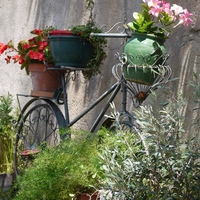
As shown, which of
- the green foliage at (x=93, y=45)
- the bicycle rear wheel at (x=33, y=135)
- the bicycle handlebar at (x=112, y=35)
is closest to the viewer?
the bicycle handlebar at (x=112, y=35)

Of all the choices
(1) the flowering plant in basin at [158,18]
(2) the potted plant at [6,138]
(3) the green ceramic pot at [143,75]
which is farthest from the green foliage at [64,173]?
(2) the potted plant at [6,138]

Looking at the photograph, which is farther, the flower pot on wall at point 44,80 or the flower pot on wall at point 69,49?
the flower pot on wall at point 44,80

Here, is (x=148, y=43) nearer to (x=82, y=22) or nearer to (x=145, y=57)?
(x=145, y=57)

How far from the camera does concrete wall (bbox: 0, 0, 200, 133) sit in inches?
154

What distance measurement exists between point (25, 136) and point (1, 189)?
0.53 m

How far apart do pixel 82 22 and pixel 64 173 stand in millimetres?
1907

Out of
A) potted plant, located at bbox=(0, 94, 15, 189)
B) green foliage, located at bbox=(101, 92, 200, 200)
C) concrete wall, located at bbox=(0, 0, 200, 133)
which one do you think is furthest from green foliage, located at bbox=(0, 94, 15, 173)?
green foliage, located at bbox=(101, 92, 200, 200)

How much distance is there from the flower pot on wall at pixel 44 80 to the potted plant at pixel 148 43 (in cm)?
123

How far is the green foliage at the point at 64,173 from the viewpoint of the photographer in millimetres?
3523

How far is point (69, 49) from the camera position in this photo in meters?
4.32

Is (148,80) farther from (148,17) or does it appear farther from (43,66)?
(43,66)

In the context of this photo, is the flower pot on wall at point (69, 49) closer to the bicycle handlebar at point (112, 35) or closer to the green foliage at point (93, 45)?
the green foliage at point (93, 45)

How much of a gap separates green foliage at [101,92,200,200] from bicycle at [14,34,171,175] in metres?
0.88

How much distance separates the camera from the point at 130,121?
3898 mm
